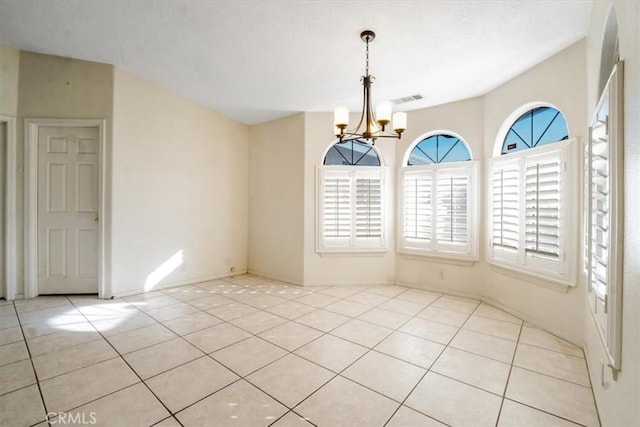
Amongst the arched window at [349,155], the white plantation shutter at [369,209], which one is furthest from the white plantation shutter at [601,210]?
the arched window at [349,155]

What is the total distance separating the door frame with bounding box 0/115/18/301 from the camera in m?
3.44

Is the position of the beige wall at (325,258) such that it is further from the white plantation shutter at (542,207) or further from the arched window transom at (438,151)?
the white plantation shutter at (542,207)

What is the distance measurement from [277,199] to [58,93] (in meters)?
3.14

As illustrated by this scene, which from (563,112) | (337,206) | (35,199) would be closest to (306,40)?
(337,206)

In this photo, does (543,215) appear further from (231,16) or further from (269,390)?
(231,16)

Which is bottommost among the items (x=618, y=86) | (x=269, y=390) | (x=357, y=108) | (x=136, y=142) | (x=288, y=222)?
(x=269, y=390)

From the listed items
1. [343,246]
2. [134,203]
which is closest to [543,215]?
[343,246]

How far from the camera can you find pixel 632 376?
1057 mm

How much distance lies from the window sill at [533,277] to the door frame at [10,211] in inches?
235

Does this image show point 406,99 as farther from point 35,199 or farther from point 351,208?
point 35,199

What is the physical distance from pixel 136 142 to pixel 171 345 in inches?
108

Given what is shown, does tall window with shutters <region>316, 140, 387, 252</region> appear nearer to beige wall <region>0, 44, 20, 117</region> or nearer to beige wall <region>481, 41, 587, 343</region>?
beige wall <region>481, 41, 587, 343</region>

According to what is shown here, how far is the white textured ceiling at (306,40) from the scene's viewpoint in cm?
237

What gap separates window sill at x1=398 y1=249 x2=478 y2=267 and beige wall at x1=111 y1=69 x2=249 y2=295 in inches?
117
